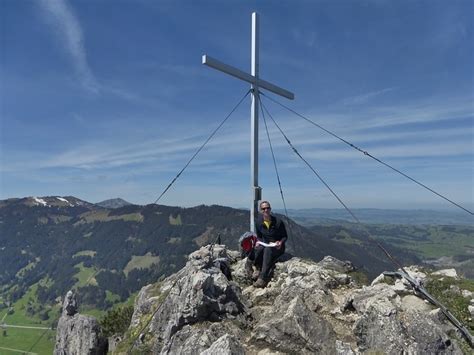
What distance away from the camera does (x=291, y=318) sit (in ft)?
35.1

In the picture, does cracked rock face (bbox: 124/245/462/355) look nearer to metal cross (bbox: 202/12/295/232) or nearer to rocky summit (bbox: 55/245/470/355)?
rocky summit (bbox: 55/245/470/355)

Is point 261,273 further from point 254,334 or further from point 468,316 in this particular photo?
point 468,316

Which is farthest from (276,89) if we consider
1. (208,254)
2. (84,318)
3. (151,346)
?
(84,318)

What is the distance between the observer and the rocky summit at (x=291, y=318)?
10.1 meters

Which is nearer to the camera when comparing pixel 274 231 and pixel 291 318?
pixel 291 318

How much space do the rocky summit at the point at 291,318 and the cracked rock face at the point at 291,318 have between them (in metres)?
0.03

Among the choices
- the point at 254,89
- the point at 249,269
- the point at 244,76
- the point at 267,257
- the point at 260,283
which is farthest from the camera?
the point at 254,89

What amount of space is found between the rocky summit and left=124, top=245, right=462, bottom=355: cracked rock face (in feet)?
0.09

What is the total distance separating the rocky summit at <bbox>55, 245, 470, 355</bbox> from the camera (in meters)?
10.1

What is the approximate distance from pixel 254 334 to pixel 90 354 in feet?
33.3

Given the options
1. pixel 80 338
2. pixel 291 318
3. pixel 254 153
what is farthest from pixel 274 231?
pixel 80 338

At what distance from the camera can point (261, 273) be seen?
1452 centimetres

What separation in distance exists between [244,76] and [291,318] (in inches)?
411

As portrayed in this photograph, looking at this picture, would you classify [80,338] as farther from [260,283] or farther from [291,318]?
[291,318]
